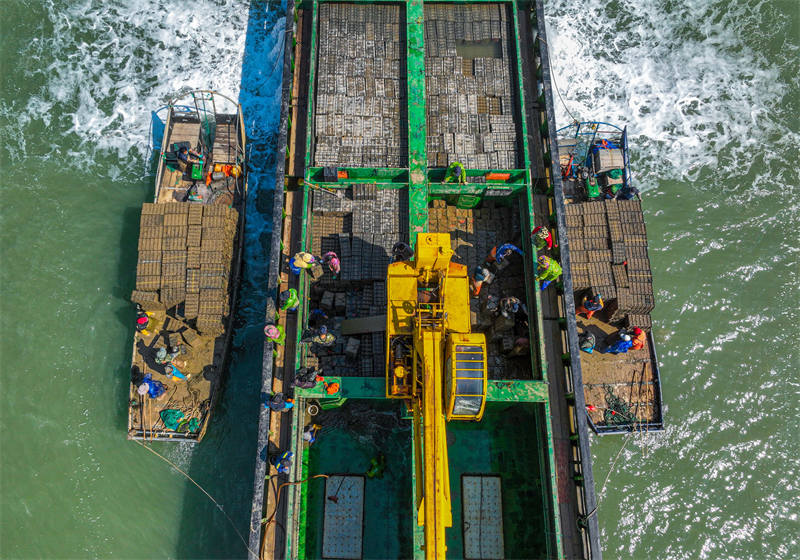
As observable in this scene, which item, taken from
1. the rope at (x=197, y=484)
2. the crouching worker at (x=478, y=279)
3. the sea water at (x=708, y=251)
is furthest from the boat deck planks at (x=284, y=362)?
the sea water at (x=708, y=251)

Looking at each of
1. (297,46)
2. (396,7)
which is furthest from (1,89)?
(396,7)

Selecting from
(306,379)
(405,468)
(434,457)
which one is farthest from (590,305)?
(306,379)

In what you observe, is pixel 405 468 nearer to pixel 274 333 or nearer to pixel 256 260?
pixel 274 333

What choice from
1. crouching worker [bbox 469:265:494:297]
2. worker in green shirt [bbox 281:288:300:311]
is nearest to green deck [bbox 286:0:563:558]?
crouching worker [bbox 469:265:494:297]

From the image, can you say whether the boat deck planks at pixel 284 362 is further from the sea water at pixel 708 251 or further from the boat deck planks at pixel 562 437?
the sea water at pixel 708 251

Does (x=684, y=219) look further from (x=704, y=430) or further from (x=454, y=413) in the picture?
(x=454, y=413)

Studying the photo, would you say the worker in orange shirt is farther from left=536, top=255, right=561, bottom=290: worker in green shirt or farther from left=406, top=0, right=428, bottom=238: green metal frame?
left=406, top=0, right=428, bottom=238: green metal frame
